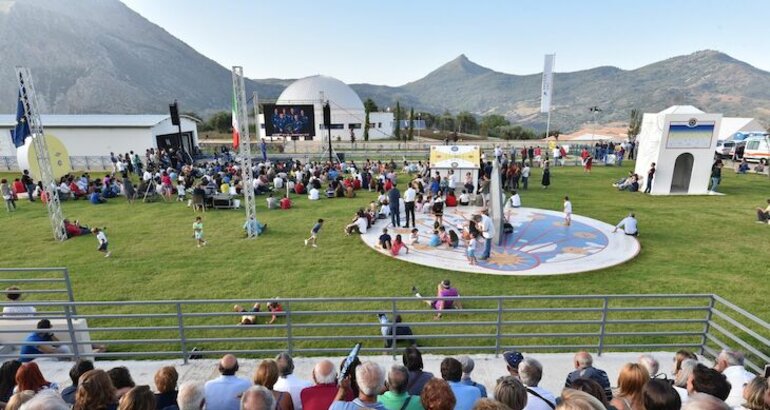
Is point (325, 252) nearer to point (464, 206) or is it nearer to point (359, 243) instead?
point (359, 243)

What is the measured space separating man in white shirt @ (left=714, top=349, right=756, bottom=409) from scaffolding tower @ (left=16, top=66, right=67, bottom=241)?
16.7 meters

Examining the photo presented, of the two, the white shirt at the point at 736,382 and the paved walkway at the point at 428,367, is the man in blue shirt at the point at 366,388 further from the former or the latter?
the white shirt at the point at 736,382

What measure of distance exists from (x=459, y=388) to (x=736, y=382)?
10.6 feet

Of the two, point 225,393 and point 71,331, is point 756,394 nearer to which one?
point 225,393

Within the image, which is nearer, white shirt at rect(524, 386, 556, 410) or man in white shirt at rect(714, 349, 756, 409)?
white shirt at rect(524, 386, 556, 410)

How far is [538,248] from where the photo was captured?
44.2 ft

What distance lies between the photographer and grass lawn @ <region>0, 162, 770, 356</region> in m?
10.4

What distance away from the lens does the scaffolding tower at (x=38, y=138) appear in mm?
12680

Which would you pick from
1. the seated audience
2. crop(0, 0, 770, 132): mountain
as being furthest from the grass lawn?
crop(0, 0, 770, 132): mountain

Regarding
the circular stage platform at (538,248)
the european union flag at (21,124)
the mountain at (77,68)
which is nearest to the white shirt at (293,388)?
the circular stage platform at (538,248)

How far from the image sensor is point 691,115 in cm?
2080

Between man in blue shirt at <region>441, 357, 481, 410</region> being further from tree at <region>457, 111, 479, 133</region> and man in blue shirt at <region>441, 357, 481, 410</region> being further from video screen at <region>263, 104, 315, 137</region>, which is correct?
tree at <region>457, 111, 479, 133</region>

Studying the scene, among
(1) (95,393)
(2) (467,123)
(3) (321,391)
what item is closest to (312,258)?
(3) (321,391)

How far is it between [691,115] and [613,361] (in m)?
19.5
